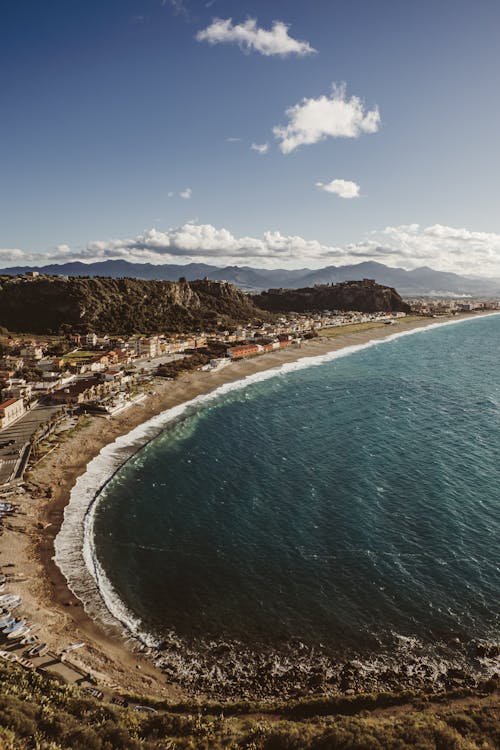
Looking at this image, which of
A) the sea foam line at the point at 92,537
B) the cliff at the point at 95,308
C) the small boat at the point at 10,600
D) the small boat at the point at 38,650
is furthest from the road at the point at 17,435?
the cliff at the point at 95,308

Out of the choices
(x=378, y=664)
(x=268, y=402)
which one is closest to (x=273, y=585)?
(x=378, y=664)

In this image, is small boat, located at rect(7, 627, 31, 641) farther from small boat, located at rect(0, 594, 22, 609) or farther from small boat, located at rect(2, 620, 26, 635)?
small boat, located at rect(0, 594, 22, 609)

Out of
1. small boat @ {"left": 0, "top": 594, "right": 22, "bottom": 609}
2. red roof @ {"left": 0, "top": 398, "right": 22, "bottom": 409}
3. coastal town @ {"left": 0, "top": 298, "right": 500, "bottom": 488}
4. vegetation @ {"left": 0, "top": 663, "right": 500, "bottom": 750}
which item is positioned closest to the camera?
vegetation @ {"left": 0, "top": 663, "right": 500, "bottom": 750}

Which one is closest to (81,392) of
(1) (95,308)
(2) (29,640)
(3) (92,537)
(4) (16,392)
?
(4) (16,392)

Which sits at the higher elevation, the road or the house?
the house

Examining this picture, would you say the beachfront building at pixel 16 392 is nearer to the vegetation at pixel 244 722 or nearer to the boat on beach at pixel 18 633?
the boat on beach at pixel 18 633

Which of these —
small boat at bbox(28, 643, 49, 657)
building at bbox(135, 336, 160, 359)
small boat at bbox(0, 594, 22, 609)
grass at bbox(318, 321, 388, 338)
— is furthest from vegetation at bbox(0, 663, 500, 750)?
grass at bbox(318, 321, 388, 338)
